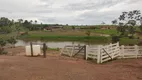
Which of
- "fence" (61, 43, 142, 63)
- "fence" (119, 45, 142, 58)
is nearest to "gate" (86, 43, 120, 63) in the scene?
"fence" (61, 43, 142, 63)

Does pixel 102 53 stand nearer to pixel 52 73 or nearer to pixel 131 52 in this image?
pixel 131 52

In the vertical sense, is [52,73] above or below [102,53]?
below

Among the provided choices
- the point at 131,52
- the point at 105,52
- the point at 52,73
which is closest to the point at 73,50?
the point at 105,52

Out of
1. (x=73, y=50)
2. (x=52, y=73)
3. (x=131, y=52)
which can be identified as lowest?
(x=52, y=73)

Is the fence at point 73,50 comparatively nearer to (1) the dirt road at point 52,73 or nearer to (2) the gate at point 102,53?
(2) the gate at point 102,53

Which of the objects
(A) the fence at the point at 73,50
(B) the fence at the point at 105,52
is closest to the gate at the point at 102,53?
(B) the fence at the point at 105,52

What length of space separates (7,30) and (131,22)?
32592mm

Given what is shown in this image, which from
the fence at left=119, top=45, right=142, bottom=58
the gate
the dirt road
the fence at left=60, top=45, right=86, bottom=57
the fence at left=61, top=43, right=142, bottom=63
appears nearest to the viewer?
the dirt road

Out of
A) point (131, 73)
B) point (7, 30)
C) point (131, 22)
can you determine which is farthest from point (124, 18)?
point (131, 73)

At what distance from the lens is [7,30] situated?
59281mm

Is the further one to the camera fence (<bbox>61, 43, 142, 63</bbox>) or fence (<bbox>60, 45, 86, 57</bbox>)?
fence (<bbox>60, 45, 86, 57</bbox>)

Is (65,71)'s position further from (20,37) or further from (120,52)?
(20,37)

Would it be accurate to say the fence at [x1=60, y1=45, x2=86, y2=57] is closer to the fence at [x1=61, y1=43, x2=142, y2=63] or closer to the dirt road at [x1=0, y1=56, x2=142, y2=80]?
the fence at [x1=61, y1=43, x2=142, y2=63]

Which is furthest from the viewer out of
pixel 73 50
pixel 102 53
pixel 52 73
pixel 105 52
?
pixel 73 50
